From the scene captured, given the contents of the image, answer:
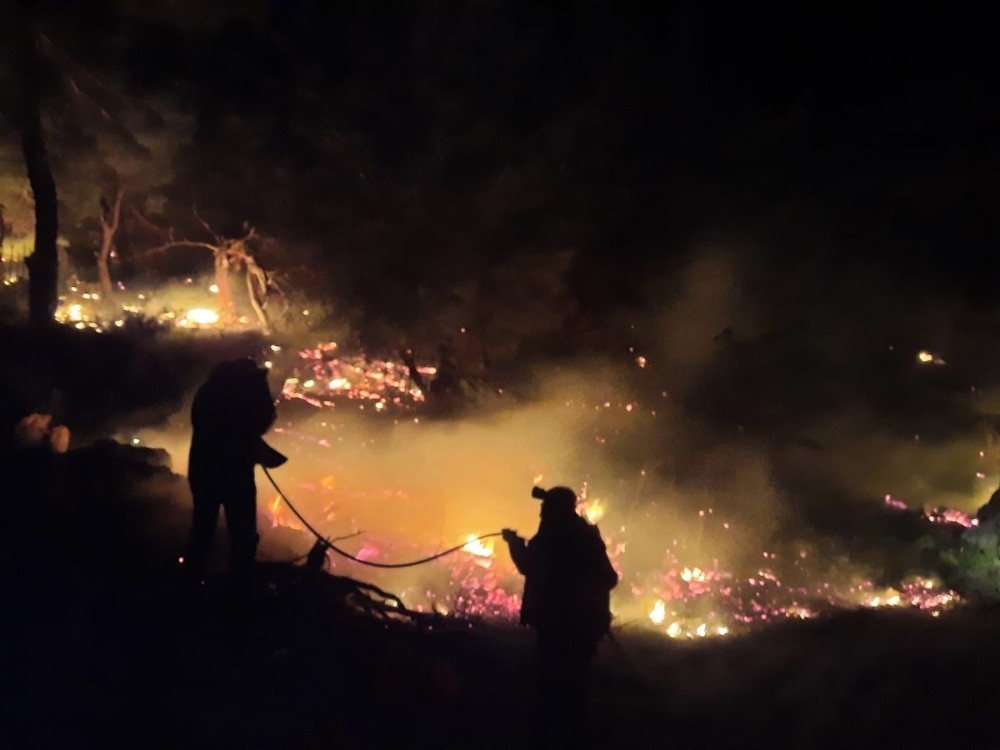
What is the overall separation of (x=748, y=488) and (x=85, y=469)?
11.6 m

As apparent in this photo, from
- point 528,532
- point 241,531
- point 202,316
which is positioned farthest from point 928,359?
point 241,531

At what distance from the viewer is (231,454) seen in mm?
5938

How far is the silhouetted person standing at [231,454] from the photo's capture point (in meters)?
5.89

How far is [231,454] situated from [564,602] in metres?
2.70

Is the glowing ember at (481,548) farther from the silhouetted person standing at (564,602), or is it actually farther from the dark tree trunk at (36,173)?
the dark tree trunk at (36,173)

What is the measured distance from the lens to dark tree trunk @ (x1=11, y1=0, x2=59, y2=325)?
13516mm

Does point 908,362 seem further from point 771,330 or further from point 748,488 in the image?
point 748,488

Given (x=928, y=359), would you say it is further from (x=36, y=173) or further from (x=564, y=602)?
(x=36, y=173)

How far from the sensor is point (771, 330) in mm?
19828

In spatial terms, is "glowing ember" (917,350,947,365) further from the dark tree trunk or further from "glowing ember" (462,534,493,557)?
the dark tree trunk

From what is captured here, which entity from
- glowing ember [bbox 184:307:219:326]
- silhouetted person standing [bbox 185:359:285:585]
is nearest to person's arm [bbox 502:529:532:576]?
silhouetted person standing [bbox 185:359:285:585]

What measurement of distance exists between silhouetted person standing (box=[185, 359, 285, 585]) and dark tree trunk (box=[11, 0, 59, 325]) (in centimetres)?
1010

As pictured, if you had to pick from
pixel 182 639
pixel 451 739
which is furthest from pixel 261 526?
pixel 451 739

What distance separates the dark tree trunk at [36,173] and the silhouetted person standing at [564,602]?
12399 mm
